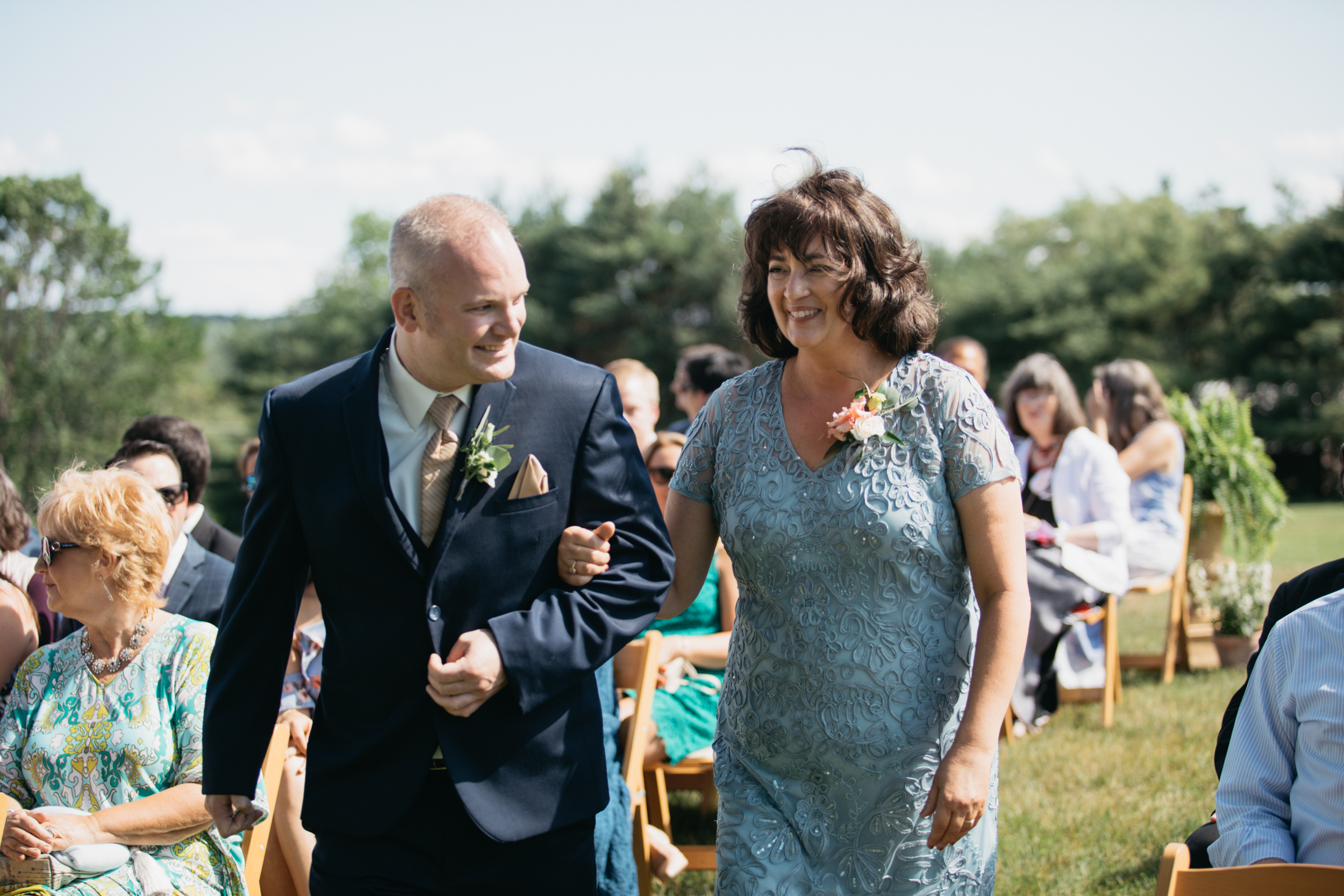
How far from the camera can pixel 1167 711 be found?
268 inches

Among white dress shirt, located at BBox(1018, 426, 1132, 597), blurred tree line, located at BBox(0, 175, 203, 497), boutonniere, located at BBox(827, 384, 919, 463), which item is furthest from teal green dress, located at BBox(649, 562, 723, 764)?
blurred tree line, located at BBox(0, 175, 203, 497)

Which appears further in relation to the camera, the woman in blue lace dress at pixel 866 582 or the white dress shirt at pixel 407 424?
the woman in blue lace dress at pixel 866 582

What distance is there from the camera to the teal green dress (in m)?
4.48

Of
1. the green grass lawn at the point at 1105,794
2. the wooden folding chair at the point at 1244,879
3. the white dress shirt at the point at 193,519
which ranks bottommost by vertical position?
the green grass lawn at the point at 1105,794

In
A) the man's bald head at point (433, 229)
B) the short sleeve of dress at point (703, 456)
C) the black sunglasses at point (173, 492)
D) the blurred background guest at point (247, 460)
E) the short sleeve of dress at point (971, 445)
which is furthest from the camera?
the blurred background guest at point (247, 460)

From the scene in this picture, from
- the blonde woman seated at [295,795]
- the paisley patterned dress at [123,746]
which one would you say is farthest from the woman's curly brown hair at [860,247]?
the blonde woman seated at [295,795]

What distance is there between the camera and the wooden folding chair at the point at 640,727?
3881mm

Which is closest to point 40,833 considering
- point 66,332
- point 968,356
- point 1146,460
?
point 968,356

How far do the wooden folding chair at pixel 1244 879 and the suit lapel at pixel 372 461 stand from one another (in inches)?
60.8

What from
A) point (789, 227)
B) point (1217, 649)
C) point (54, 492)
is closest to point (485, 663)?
point (789, 227)

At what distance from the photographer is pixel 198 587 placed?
13.9 ft

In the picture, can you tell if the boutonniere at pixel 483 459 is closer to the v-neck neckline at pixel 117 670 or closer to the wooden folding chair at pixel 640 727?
the v-neck neckline at pixel 117 670

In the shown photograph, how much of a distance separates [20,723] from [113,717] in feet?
1.02

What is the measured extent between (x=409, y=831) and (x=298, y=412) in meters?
0.93
